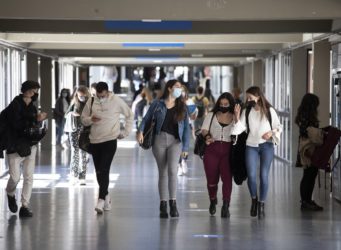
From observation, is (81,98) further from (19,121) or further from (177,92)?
(177,92)

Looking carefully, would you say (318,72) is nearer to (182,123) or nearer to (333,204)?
(333,204)

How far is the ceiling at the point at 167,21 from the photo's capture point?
39.5 ft

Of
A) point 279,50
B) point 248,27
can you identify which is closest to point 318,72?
point 248,27

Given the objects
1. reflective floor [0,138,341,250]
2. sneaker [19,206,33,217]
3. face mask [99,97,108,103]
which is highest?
face mask [99,97,108,103]

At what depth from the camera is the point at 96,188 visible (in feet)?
48.3

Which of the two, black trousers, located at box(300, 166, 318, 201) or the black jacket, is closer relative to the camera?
the black jacket

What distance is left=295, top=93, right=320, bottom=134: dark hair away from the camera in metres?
11.8

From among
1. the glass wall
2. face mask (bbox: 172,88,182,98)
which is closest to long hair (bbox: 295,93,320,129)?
face mask (bbox: 172,88,182,98)

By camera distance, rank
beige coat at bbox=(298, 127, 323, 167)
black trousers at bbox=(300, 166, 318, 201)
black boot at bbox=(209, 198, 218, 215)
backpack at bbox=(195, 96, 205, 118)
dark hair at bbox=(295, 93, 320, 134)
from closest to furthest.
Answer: black boot at bbox=(209, 198, 218, 215) < dark hair at bbox=(295, 93, 320, 134) < beige coat at bbox=(298, 127, 323, 167) < black trousers at bbox=(300, 166, 318, 201) < backpack at bbox=(195, 96, 205, 118)

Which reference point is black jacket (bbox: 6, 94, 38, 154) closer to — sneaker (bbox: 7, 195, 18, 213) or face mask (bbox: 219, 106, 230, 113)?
sneaker (bbox: 7, 195, 18, 213)

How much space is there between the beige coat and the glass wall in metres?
7.85

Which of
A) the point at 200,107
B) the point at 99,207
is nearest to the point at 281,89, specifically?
the point at 200,107

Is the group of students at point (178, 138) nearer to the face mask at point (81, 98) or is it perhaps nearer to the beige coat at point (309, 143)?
the beige coat at point (309, 143)

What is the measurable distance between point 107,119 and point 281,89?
11337 mm
